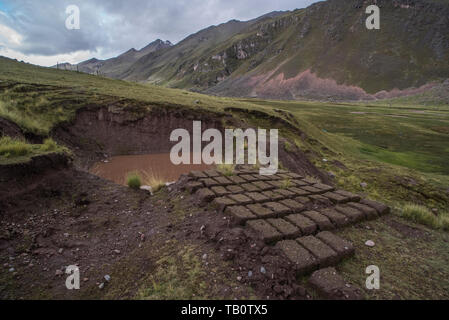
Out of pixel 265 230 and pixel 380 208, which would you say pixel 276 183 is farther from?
pixel 265 230

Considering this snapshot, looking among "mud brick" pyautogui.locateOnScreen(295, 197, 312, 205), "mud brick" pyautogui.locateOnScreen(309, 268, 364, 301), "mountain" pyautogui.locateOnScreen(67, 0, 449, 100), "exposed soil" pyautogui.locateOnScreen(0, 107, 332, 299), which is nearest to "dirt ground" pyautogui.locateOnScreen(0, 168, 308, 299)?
"exposed soil" pyautogui.locateOnScreen(0, 107, 332, 299)

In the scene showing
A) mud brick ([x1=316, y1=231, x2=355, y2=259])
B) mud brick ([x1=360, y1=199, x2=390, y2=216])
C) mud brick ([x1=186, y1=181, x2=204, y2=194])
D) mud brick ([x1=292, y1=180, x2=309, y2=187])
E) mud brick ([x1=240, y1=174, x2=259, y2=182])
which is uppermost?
mud brick ([x1=240, y1=174, x2=259, y2=182])

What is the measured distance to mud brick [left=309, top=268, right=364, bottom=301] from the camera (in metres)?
2.37

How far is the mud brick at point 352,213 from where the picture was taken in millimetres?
4096

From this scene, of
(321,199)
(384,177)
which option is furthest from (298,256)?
(384,177)

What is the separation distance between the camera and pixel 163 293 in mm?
2436

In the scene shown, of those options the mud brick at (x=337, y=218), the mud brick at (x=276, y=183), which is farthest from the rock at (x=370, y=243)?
the mud brick at (x=276, y=183)

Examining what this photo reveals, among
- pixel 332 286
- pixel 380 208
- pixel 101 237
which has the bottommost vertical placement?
pixel 332 286

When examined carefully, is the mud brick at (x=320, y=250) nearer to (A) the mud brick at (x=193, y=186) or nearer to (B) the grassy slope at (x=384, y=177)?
(B) the grassy slope at (x=384, y=177)

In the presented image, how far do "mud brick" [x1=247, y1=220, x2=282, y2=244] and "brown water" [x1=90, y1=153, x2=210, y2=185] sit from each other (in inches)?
217

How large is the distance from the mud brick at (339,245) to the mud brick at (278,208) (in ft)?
2.33

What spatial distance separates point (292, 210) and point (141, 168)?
287 inches

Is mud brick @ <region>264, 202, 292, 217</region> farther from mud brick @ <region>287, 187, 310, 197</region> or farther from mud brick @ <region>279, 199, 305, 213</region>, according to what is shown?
mud brick @ <region>287, 187, 310, 197</region>

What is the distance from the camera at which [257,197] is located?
4.48 metres
